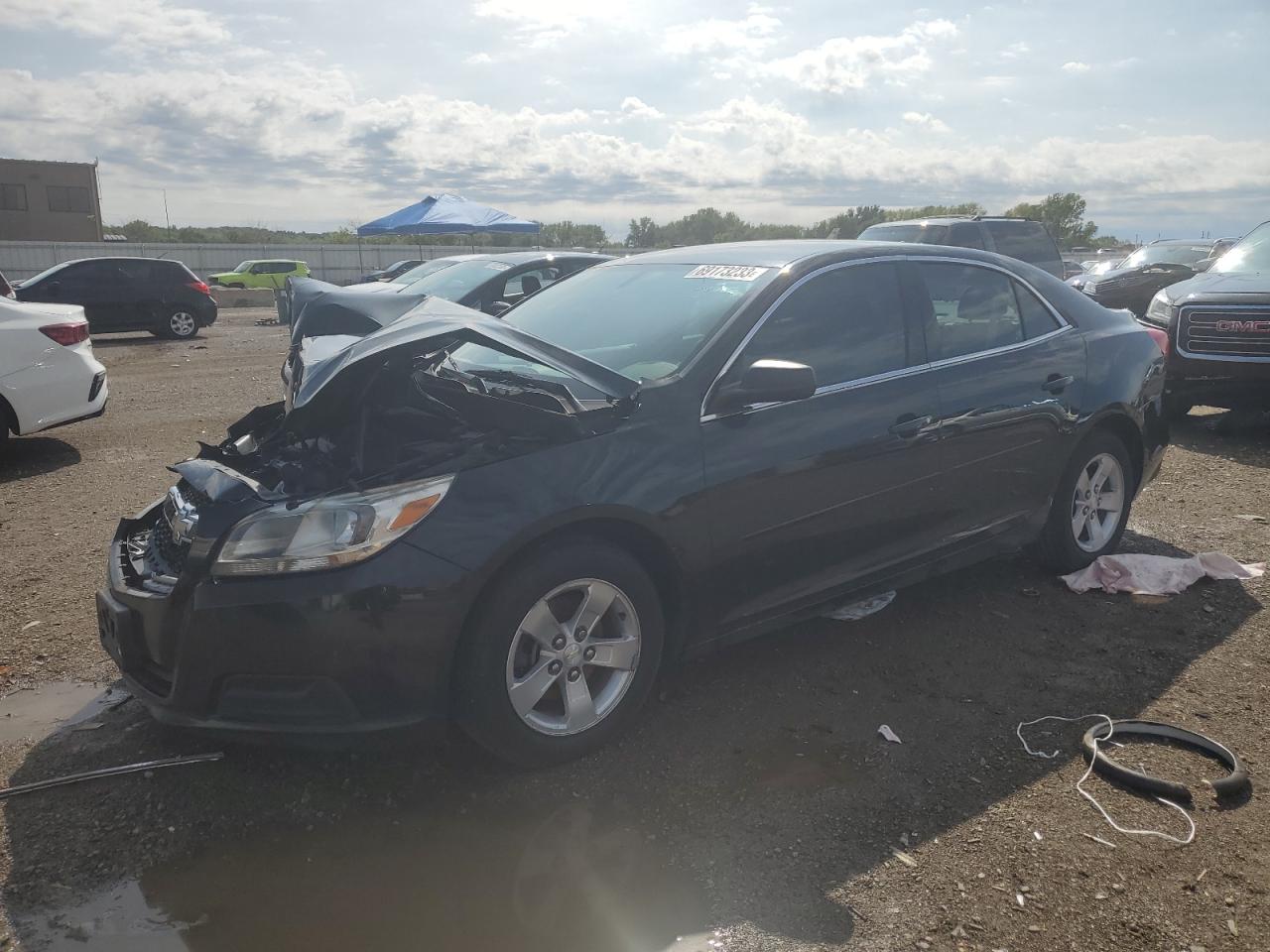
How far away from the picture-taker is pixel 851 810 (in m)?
3.04

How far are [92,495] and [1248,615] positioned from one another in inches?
274

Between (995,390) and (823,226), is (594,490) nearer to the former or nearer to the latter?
(995,390)

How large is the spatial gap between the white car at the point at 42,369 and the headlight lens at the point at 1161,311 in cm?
940

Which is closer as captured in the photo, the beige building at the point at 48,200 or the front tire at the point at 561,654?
the front tire at the point at 561,654

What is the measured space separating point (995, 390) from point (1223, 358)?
17.3ft

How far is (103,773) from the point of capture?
321 cm

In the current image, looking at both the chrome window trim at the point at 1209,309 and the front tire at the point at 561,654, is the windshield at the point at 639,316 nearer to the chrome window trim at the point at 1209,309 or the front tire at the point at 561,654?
the front tire at the point at 561,654

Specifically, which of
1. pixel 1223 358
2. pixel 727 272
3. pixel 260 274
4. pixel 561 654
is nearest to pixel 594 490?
pixel 561 654

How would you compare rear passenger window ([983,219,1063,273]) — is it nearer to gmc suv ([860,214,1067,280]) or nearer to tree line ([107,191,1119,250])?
gmc suv ([860,214,1067,280])

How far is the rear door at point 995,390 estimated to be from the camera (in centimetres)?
428

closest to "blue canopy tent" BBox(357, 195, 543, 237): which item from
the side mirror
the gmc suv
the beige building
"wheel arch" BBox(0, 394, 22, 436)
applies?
the gmc suv

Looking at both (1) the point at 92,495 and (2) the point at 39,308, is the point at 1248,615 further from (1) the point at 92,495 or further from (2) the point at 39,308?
(2) the point at 39,308

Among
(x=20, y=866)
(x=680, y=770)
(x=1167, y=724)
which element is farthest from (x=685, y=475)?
(x=20, y=866)

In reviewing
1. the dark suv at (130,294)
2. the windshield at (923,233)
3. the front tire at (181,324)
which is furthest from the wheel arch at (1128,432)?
the front tire at (181,324)
